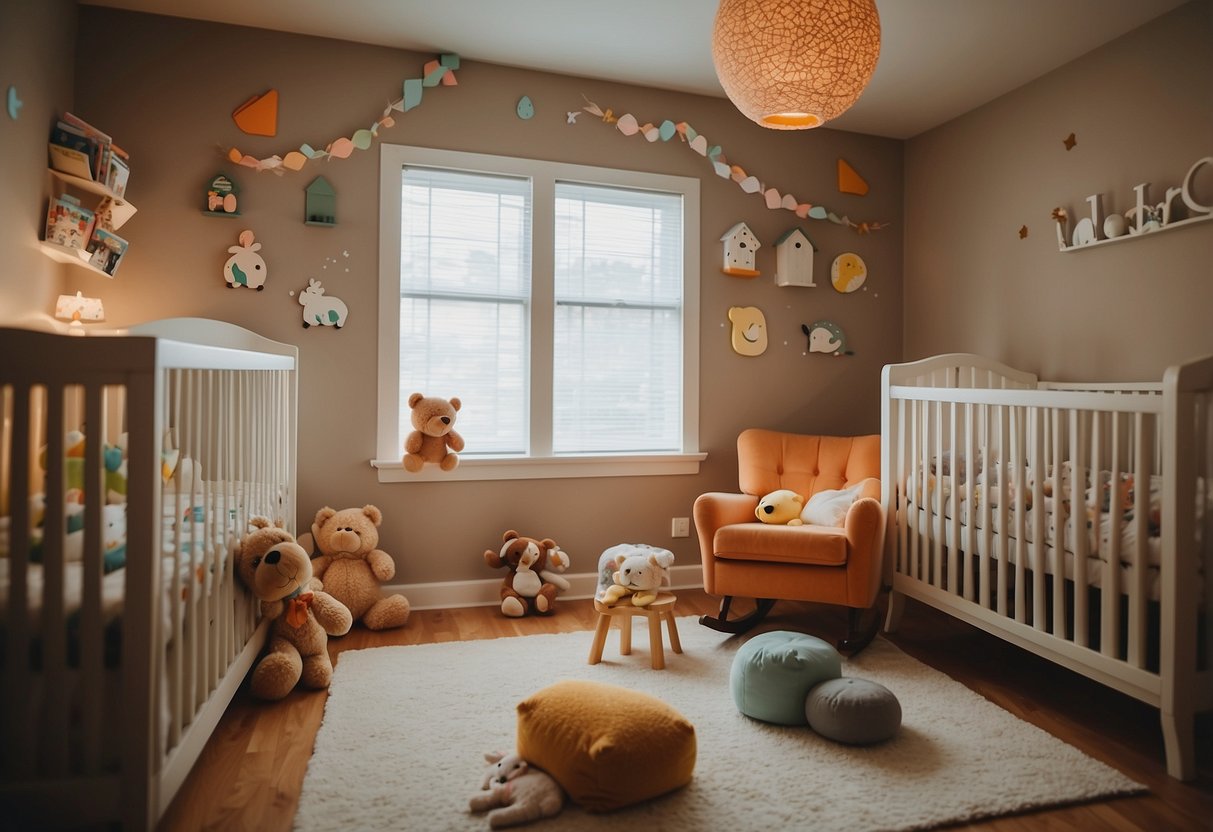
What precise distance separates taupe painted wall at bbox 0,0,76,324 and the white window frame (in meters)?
1.08

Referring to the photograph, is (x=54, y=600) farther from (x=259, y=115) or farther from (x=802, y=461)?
(x=802, y=461)

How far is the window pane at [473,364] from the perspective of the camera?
3008 mm

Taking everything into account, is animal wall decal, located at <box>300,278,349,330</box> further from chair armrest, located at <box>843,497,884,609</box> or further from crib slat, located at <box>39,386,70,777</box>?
chair armrest, located at <box>843,497,884,609</box>

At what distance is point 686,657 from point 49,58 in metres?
2.91

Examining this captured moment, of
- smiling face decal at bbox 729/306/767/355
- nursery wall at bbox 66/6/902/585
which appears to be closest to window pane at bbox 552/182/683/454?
nursery wall at bbox 66/6/902/585

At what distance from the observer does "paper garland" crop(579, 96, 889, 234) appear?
3221 millimetres

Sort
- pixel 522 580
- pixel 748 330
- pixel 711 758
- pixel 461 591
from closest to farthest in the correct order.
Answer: pixel 711 758 → pixel 522 580 → pixel 461 591 → pixel 748 330

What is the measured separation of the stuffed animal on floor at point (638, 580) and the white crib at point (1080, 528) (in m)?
1.01

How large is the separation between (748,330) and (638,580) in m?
1.60

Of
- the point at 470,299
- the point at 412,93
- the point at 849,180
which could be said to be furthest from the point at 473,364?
the point at 849,180

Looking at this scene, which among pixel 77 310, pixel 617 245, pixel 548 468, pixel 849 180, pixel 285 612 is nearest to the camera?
pixel 285 612

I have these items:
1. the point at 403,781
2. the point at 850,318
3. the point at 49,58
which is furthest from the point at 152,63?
the point at 850,318

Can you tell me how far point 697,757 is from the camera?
176 cm

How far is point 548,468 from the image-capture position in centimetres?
317
